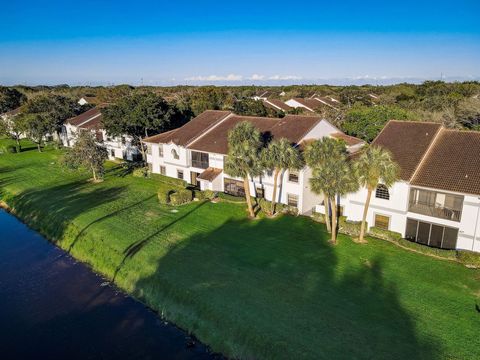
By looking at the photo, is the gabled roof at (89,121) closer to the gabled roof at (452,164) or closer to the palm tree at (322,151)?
the palm tree at (322,151)

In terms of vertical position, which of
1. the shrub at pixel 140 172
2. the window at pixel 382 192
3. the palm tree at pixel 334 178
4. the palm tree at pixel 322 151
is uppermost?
the palm tree at pixel 322 151

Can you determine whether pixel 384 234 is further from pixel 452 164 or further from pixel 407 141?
pixel 407 141

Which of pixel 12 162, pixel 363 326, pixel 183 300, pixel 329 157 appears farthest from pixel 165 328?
pixel 12 162

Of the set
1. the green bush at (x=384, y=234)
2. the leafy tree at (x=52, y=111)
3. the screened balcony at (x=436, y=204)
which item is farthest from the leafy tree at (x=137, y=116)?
the screened balcony at (x=436, y=204)

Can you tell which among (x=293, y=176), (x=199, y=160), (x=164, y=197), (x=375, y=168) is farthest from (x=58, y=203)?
(x=375, y=168)

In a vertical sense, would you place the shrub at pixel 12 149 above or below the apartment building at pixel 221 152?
below

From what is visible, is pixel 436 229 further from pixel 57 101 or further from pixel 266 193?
pixel 57 101

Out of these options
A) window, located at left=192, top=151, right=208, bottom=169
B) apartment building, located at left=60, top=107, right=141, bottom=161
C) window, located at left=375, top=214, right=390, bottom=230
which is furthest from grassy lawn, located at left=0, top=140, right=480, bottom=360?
apartment building, located at left=60, top=107, right=141, bottom=161
